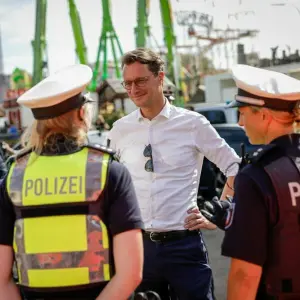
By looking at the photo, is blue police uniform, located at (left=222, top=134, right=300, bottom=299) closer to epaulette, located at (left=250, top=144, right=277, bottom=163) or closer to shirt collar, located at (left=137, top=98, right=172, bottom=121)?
epaulette, located at (left=250, top=144, right=277, bottom=163)

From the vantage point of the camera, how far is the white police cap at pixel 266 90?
6.35 ft

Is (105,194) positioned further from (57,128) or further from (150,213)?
(150,213)

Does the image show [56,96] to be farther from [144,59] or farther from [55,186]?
[144,59]

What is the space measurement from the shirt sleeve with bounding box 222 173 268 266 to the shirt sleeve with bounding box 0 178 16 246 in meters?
0.74

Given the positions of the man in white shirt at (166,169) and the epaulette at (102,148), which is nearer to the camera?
the epaulette at (102,148)

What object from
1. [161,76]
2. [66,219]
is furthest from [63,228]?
[161,76]

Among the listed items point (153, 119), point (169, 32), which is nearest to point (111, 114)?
point (169, 32)

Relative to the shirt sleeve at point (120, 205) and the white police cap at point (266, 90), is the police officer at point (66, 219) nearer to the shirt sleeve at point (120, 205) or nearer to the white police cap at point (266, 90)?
the shirt sleeve at point (120, 205)

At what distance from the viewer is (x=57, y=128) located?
6.21ft

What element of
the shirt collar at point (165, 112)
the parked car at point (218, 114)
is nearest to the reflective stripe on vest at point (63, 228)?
the shirt collar at point (165, 112)

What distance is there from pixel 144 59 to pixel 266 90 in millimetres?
1092

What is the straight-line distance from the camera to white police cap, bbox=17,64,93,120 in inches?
73.3

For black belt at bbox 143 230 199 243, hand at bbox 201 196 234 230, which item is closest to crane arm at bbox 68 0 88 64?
black belt at bbox 143 230 199 243

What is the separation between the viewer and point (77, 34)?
31.5 m
